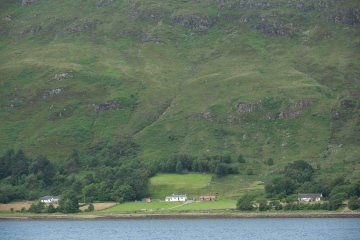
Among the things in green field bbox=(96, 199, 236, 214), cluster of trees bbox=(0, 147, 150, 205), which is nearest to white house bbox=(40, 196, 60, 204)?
cluster of trees bbox=(0, 147, 150, 205)

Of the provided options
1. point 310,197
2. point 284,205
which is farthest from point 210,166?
point 284,205

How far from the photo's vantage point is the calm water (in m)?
116

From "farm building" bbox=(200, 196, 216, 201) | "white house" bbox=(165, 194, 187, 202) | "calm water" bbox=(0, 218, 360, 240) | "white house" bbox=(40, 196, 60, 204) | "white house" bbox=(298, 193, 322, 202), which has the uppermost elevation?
"white house" bbox=(40, 196, 60, 204)

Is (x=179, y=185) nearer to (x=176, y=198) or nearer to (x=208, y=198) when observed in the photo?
(x=176, y=198)

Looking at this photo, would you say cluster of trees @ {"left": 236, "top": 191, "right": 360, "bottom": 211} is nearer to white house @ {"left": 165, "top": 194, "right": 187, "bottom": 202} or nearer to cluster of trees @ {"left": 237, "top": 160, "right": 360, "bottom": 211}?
cluster of trees @ {"left": 237, "top": 160, "right": 360, "bottom": 211}

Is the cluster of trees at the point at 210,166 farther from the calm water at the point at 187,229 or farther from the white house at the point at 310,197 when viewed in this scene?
the calm water at the point at 187,229

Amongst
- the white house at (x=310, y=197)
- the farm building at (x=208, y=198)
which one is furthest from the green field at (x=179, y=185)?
the white house at (x=310, y=197)

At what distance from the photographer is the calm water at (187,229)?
381 ft

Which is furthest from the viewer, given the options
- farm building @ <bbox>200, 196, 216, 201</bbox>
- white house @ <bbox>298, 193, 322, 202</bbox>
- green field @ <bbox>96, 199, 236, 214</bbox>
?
farm building @ <bbox>200, 196, 216, 201</bbox>

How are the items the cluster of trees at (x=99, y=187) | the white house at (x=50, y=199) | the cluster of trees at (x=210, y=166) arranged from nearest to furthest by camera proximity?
the cluster of trees at (x=99, y=187) → the white house at (x=50, y=199) → the cluster of trees at (x=210, y=166)

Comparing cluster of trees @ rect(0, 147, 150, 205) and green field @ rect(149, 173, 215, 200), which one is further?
green field @ rect(149, 173, 215, 200)

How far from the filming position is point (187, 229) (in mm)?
131125

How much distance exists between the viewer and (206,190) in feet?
594

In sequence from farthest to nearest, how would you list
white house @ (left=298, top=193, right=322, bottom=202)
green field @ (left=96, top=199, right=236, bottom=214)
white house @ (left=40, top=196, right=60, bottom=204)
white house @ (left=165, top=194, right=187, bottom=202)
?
white house @ (left=40, top=196, right=60, bottom=204)
white house @ (left=165, top=194, right=187, bottom=202)
white house @ (left=298, top=193, right=322, bottom=202)
green field @ (left=96, top=199, right=236, bottom=214)
